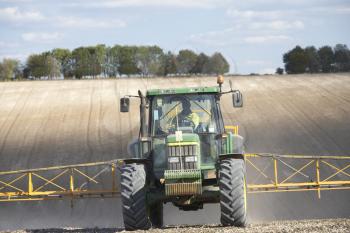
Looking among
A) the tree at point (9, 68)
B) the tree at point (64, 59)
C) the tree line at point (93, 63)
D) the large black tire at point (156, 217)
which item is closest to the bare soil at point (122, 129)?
the large black tire at point (156, 217)

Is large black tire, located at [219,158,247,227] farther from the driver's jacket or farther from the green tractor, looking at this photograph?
the driver's jacket

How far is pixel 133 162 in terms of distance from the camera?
17.4m

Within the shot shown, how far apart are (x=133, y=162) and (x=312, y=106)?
26.2 metres

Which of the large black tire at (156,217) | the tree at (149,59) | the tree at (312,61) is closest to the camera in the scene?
the large black tire at (156,217)

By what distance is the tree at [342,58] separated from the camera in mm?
65812

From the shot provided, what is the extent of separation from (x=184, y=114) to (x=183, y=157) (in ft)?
4.22

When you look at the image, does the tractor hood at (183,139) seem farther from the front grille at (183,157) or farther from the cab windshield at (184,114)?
the cab windshield at (184,114)

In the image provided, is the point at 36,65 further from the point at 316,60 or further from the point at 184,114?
the point at 184,114

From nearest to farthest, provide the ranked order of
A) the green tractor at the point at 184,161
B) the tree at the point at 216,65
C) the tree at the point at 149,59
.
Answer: the green tractor at the point at 184,161, the tree at the point at 216,65, the tree at the point at 149,59

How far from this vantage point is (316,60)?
66750mm

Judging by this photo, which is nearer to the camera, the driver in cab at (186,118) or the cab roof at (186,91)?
the driver in cab at (186,118)

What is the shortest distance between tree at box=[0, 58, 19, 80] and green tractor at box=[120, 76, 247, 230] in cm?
5609

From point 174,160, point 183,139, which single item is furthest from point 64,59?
point 174,160

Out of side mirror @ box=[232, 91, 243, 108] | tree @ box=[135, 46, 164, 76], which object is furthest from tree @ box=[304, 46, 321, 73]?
side mirror @ box=[232, 91, 243, 108]
